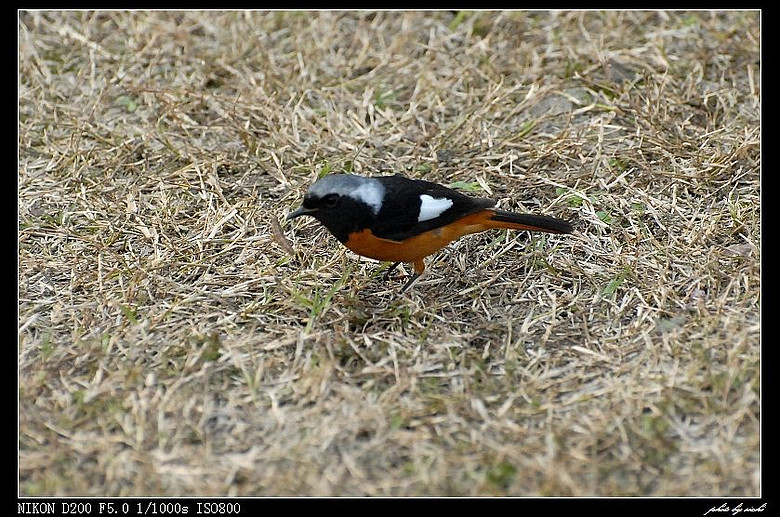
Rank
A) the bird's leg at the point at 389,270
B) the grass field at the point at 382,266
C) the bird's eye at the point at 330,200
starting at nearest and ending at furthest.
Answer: the grass field at the point at 382,266 → the bird's eye at the point at 330,200 → the bird's leg at the point at 389,270

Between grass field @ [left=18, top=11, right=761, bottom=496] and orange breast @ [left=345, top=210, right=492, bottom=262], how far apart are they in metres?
0.25

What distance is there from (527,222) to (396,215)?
82 cm

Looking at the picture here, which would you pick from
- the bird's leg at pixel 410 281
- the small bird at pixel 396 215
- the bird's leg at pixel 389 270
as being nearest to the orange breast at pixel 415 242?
the small bird at pixel 396 215

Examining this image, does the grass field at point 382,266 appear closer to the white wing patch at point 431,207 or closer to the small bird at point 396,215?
the small bird at point 396,215

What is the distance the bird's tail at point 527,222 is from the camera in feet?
16.3

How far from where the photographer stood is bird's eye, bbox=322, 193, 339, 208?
465 centimetres

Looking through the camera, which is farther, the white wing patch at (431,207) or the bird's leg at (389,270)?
the bird's leg at (389,270)

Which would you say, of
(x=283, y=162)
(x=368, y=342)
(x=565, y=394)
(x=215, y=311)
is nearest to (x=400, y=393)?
(x=368, y=342)

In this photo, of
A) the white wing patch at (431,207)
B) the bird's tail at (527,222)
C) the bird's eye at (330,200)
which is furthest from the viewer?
the bird's tail at (527,222)

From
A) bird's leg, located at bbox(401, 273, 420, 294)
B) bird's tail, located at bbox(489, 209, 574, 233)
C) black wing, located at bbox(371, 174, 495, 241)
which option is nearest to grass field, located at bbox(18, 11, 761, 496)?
bird's leg, located at bbox(401, 273, 420, 294)

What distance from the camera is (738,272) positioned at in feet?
15.7

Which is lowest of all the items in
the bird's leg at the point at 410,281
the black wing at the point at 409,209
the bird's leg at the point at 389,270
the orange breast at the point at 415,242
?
the bird's leg at the point at 389,270

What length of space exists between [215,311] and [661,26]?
4.74m

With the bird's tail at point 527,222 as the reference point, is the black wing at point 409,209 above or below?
above
